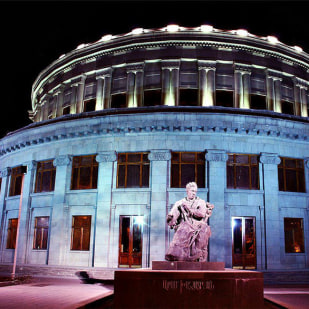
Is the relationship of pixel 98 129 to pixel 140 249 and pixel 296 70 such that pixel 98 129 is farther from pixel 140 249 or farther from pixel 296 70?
pixel 296 70

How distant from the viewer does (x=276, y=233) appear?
75.7 feet

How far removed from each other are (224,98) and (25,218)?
17121mm

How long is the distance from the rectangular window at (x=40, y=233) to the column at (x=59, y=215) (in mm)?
1174

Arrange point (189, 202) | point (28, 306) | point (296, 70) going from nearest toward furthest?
point (28, 306) → point (189, 202) → point (296, 70)

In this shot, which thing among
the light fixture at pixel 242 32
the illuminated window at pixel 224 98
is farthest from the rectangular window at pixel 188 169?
the light fixture at pixel 242 32

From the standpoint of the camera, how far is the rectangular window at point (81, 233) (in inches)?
950

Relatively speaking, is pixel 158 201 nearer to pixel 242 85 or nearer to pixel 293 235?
pixel 293 235

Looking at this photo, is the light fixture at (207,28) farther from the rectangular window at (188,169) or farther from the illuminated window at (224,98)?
the rectangular window at (188,169)

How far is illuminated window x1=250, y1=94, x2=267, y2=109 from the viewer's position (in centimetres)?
2911

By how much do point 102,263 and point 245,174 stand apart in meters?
10.6

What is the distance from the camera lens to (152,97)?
2867 cm

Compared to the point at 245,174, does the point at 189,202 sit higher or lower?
lower

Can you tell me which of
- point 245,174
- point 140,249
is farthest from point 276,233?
point 140,249

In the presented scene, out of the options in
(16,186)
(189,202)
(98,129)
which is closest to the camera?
(189,202)
